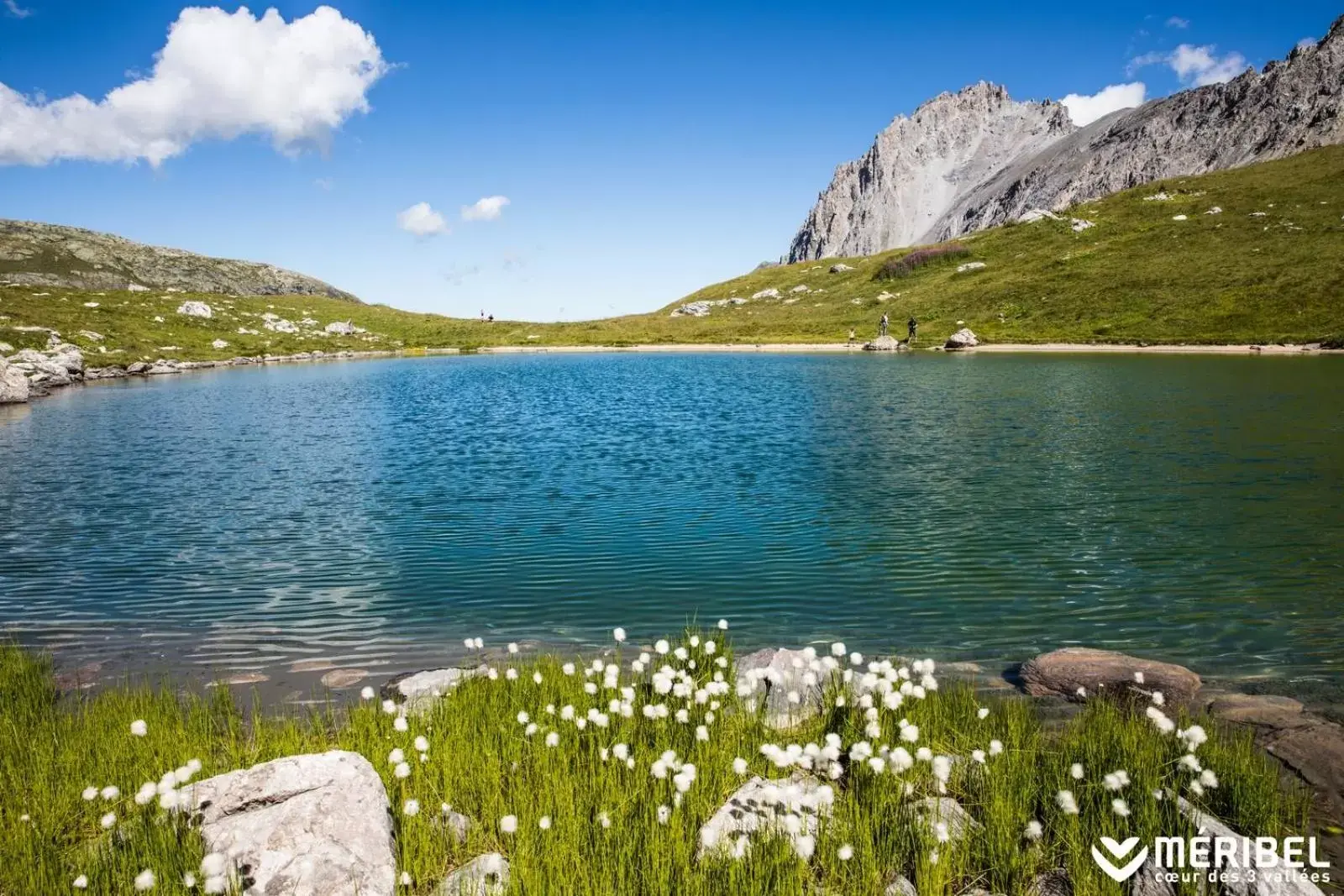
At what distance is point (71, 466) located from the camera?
3159cm

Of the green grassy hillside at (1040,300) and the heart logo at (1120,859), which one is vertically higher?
the green grassy hillside at (1040,300)

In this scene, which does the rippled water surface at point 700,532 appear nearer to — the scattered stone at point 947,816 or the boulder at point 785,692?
the boulder at point 785,692

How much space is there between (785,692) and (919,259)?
168 meters

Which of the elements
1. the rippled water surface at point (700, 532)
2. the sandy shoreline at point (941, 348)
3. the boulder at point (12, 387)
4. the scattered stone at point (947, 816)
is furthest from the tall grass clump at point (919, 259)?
the scattered stone at point (947, 816)

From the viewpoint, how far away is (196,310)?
13512 cm

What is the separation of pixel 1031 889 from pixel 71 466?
3903 cm

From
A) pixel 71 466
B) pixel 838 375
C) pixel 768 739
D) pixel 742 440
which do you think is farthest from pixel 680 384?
pixel 768 739

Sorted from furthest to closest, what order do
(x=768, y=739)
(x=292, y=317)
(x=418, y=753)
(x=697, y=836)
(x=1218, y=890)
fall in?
(x=292, y=317)
(x=768, y=739)
(x=418, y=753)
(x=697, y=836)
(x=1218, y=890)

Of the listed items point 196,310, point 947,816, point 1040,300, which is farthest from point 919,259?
point 947,816

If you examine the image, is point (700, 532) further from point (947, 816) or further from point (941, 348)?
point (941, 348)

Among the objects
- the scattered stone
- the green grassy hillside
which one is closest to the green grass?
the scattered stone

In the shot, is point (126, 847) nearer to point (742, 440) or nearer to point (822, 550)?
point (822, 550)

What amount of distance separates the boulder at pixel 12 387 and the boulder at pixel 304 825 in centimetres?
6833

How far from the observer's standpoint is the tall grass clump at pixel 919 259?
524 ft
